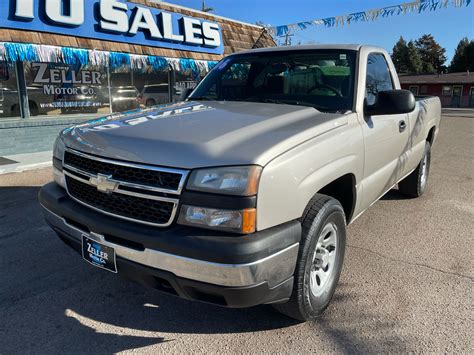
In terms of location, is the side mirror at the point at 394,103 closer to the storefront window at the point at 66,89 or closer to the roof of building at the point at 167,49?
the roof of building at the point at 167,49

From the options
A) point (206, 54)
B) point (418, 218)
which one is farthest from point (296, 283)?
point (206, 54)

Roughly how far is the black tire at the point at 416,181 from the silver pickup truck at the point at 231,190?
2299 mm

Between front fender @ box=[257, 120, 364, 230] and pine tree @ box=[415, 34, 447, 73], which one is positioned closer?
front fender @ box=[257, 120, 364, 230]

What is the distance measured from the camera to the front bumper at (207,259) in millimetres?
2047

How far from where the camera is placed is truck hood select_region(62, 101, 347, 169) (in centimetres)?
219

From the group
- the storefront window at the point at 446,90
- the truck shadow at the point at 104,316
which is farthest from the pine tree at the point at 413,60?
the truck shadow at the point at 104,316

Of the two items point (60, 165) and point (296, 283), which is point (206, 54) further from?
point (296, 283)

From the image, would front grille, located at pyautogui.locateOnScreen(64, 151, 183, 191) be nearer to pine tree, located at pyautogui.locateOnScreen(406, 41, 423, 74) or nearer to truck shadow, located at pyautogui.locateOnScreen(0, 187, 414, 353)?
truck shadow, located at pyautogui.locateOnScreen(0, 187, 414, 353)

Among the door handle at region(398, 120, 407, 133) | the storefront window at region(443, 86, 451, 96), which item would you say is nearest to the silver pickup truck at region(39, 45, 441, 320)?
the door handle at region(398, 120, 407, 133)

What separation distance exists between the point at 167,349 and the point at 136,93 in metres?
9.72

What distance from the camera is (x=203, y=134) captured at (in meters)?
2.41

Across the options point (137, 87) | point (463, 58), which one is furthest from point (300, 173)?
point (463, 58)

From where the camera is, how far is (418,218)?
4918mm

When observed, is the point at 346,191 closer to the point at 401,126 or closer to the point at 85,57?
the point at 401,126
